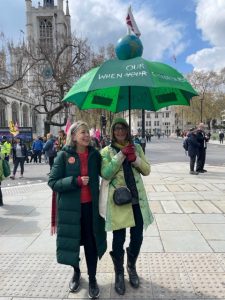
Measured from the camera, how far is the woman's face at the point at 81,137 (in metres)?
3.30

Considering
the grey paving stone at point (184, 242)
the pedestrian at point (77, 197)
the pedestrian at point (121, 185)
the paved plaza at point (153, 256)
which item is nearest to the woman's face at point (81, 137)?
the pedestrian at point (77, 197)

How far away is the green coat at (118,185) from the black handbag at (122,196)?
70mm

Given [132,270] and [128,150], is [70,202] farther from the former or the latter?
[132,270]

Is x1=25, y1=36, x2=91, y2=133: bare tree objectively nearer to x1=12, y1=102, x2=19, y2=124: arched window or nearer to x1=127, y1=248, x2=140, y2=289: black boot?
x1=127, y1=248, x2=140, y2=289: black boot

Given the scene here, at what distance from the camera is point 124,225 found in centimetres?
334

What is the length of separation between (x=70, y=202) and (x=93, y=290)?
96cm

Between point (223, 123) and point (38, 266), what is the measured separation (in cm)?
9627

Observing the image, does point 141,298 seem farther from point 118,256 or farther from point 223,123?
point 223,123

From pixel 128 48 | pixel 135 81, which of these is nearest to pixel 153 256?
pixel 135 81

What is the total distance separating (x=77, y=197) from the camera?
3271mm

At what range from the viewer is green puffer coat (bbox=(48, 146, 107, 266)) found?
327cm

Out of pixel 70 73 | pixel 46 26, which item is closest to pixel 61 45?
pixel 70 73

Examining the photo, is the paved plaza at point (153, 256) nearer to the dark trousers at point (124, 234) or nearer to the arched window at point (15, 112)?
the dark trousers at point (124, 234)

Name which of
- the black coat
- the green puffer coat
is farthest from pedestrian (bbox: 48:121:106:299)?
the black coat
